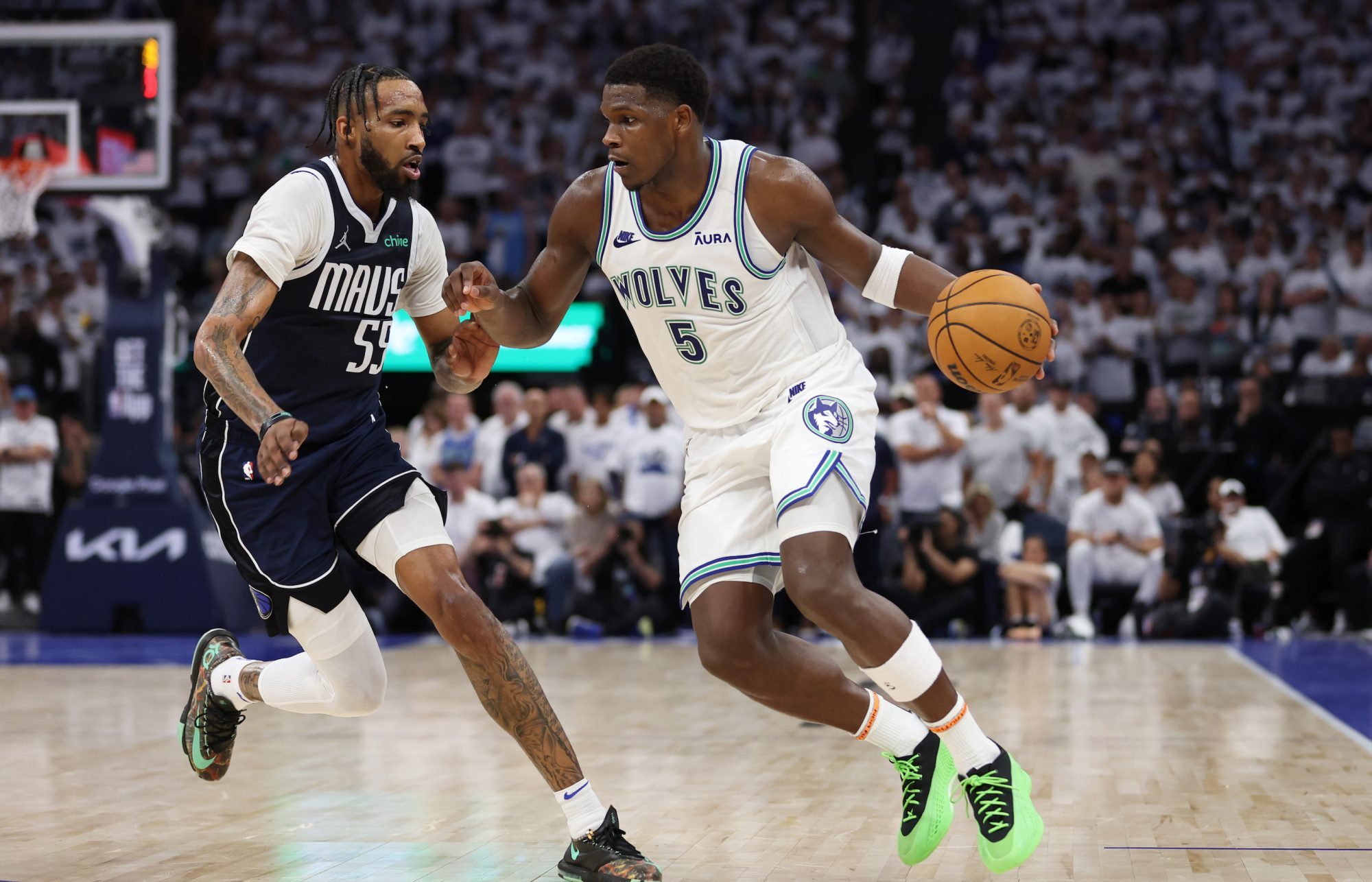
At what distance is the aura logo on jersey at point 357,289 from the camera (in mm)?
4668

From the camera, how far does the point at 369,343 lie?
482cm

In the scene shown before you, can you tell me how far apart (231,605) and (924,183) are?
9.23m

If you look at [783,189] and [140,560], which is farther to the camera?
[140,560]

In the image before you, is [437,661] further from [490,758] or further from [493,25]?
[493,25]

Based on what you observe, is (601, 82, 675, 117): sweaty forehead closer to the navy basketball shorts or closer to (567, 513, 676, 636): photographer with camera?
the navy basketball shorts

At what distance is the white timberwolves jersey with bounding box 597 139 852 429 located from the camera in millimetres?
4562

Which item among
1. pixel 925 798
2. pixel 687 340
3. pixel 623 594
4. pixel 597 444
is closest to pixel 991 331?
pixel 687 340

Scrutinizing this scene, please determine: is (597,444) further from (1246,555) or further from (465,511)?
(1246,555)

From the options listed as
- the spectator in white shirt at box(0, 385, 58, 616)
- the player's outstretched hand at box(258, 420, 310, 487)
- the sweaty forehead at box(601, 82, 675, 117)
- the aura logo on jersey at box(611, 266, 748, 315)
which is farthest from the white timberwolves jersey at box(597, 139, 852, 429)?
the spectator in white shirt at box(0, 385, 58, 616)

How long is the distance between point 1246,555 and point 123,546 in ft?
30.6

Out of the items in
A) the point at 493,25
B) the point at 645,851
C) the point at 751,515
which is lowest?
the point at 645,851

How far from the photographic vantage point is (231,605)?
41.9 ft

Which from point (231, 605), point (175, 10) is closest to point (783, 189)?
point (231, 605)

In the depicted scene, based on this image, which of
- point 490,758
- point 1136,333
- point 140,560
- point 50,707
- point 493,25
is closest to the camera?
point 490,758
